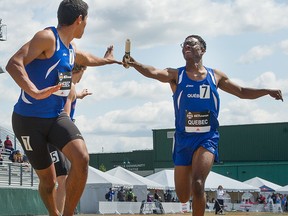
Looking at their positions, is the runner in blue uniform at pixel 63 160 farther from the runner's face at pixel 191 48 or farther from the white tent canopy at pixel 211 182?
the white tent canopy at pixel 211 182

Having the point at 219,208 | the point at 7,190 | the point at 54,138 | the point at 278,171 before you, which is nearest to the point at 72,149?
the point at 54,138

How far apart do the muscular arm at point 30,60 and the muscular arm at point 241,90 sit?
12.2 feet

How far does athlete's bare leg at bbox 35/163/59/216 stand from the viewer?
797 centimetres

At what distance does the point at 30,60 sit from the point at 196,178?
3.28 m

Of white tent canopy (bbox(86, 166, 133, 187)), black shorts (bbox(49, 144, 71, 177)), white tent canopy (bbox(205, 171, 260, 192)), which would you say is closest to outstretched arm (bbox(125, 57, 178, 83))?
black shorts (bbox(49, 144, 71, 177))

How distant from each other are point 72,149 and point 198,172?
282 cm

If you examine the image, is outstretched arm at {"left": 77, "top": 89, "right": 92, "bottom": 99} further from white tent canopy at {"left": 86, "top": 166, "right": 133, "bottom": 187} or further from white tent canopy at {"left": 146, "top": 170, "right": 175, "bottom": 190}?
white tent canopy at {"left": 146, "top": 170, "right": 175, "bottom": 190}

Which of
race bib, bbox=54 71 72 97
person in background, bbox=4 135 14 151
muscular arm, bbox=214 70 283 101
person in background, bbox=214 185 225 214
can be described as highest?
person in background, bbox=4 135 14 151

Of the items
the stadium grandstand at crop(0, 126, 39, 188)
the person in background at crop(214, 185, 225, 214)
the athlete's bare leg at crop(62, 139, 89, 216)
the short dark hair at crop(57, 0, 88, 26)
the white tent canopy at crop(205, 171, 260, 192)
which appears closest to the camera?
the athlete's bare leg at crop(62, 139, 89, 216)

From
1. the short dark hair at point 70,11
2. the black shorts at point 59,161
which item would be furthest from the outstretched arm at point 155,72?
the short dark hair at point 70,11

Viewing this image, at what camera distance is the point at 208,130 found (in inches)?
404

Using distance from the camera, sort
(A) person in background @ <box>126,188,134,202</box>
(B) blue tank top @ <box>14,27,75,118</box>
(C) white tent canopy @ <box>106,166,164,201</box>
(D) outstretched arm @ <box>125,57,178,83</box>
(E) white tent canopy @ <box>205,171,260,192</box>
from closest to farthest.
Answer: (B) blue tank top @ <box>14,27,75,118</box> < (D) outstretched arm @ <box>125,57,178,83</box> < (A) person in background @ <box>126,188,134,202</box> < (C) white tent canopy @ <box>106,166,164,201</box> < (E) white tent canopy @ <box>205,171,260,192</box>

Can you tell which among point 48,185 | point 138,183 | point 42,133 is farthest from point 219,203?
point 42,133

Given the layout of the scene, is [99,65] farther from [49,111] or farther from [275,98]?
[275,98]
